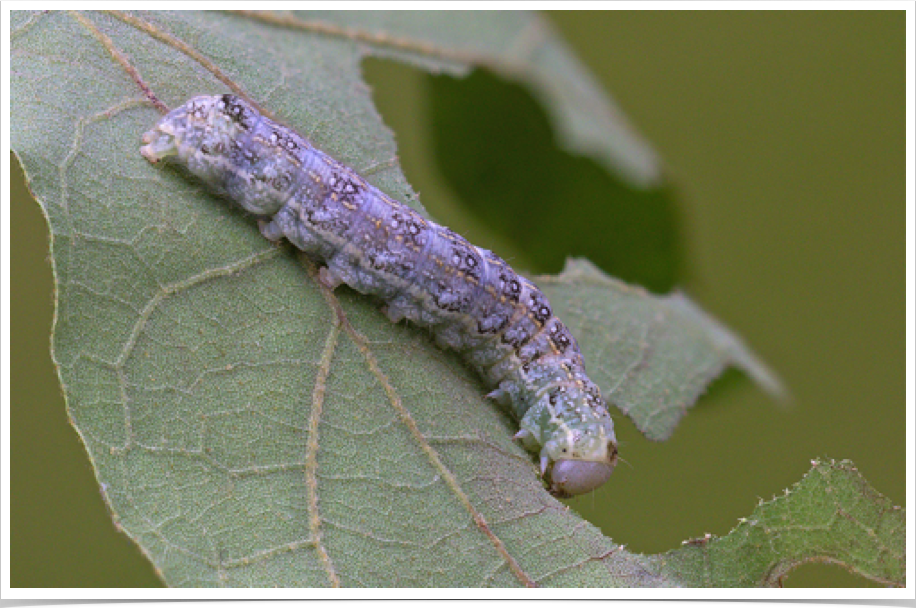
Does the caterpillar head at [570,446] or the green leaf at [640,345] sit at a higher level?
the green leaf at [640,345]

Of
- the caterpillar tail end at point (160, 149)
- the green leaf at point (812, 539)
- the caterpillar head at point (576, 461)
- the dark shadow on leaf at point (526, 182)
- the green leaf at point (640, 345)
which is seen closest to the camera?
the caterpillar tail end at point (160, 149)

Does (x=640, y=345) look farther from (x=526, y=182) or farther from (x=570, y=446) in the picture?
(x=526, y=182)

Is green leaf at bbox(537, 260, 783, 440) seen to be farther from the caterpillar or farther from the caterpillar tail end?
the caterpillar tail end

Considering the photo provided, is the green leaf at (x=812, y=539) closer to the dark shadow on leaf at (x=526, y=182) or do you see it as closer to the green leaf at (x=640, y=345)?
the green leaf at (x=640, y=345)

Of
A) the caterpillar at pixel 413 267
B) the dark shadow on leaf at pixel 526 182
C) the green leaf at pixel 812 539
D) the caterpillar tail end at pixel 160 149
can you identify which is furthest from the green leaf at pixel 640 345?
the caterpillar tail end at pixel 160 149

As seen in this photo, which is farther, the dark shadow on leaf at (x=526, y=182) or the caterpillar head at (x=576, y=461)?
the dark shadow on leaf at (x=526, y=182)

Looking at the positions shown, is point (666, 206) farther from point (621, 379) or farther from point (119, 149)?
point (119, 149)

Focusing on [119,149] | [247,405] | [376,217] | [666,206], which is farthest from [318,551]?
[666,206]

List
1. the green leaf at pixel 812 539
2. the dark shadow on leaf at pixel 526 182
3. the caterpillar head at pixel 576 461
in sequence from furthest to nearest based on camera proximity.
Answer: the dark shadow on leaf at pixel 526 182
the caterpillar head at pixel 576 461
the green leaf at pixel 812 539
